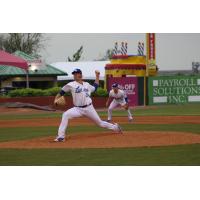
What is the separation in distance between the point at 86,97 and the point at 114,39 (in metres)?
3.52

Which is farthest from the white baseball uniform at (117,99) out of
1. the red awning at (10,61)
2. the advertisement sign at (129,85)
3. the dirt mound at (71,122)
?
the advertisement sign at (129,85)

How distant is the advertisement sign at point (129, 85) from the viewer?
82.5 ft

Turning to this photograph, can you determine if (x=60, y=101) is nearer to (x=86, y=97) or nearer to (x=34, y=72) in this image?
(x=86, y=97)

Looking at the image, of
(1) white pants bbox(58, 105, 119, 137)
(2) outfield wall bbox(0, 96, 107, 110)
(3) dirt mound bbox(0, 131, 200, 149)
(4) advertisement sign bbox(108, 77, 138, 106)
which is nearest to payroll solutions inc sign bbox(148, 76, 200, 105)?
(4) advertisement sign bbox(108, 77, 138, 106)

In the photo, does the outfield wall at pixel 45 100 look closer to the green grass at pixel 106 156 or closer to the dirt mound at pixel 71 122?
the dirt mound at pixel 71 122

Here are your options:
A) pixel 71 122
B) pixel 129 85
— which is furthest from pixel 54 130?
pixel 129 85

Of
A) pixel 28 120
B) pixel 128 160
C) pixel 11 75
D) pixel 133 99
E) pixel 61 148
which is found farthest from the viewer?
pixel 133 99

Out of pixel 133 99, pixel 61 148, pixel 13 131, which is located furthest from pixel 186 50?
pixel 133 99

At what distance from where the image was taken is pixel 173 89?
20594 millimetres

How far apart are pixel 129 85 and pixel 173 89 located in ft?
20.1

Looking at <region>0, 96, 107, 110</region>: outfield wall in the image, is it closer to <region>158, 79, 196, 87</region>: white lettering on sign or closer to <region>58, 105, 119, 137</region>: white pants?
<region>158, 79, 196, 87</region>: white lettering on sign

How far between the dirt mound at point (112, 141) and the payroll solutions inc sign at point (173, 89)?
416cm

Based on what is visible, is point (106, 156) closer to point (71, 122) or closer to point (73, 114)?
point (73, 114)

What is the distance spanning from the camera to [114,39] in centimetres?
1542
